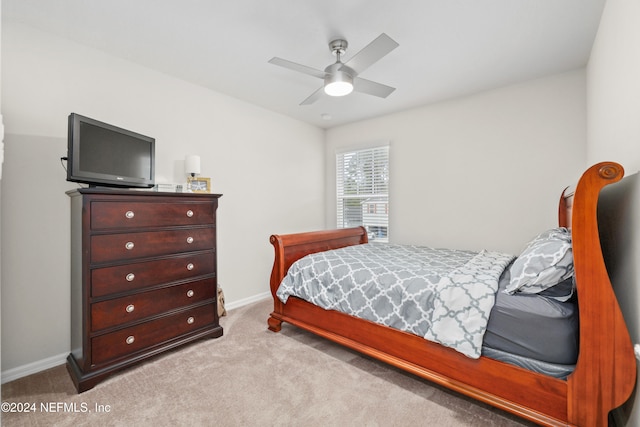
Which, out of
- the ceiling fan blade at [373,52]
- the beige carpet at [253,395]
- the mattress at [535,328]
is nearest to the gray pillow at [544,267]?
the mattress at [535,328]

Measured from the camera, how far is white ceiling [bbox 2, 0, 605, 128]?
194 centimetres

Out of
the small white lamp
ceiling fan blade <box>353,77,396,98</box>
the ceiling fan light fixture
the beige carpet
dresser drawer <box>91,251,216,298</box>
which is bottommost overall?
the beige carpet

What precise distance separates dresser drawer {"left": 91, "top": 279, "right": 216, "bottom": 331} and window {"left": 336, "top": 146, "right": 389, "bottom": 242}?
2.47 metres

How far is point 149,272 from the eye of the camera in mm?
2176

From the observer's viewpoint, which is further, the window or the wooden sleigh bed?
the window

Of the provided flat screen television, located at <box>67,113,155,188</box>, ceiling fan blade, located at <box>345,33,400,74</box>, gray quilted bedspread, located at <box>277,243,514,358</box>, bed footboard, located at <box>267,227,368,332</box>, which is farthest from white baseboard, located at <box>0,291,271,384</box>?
ceiling fan blade, located at <box>345,33,400,74</box>

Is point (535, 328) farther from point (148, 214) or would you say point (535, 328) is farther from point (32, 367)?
point (32, 367)

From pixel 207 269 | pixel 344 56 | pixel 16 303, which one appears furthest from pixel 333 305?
pixel 16 303

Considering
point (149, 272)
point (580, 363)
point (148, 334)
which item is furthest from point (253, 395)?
point (580, 363)

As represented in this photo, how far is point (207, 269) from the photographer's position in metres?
2.54

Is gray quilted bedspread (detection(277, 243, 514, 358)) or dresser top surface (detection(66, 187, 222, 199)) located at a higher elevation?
dresser top surface (detection(66, 187, 222, 199))

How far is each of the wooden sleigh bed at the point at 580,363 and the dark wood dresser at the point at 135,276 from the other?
1.63 metres

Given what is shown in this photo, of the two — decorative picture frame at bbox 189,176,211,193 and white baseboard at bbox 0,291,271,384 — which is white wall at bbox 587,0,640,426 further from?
white baseboard at bbox 0,291,271,384

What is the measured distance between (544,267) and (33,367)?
3.41m
